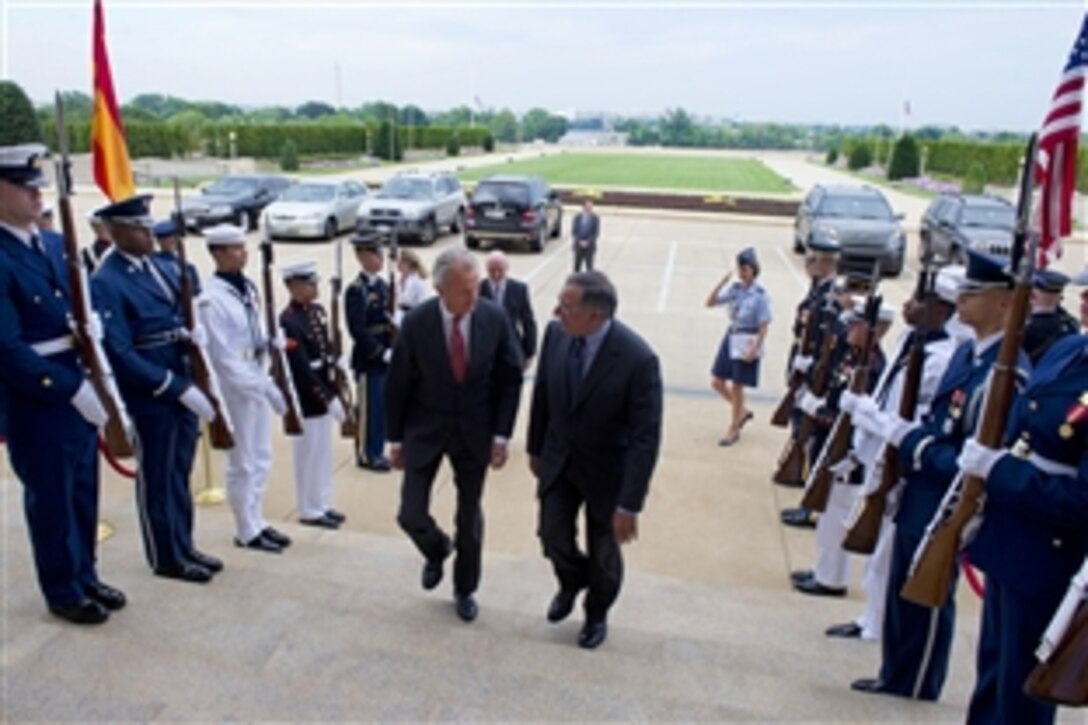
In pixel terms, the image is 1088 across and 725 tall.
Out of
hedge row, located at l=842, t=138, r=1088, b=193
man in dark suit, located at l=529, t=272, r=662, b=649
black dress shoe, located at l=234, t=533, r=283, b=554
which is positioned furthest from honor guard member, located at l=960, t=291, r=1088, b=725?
hedge row, located at l=842, t=138, r=1088, b=193

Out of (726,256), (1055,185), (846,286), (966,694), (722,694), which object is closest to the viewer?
(1055,185)

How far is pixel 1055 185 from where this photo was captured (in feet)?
10.7

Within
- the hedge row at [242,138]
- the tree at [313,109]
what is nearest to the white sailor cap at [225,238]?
the hedge row at [242,138]

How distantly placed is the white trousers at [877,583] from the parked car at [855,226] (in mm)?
13985

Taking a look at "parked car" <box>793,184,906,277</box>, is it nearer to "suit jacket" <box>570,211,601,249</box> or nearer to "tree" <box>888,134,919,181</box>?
"suit jacket" <box>570,211,601,249</box>

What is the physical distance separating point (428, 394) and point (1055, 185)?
280 cm

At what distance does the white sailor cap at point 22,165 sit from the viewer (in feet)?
12.5

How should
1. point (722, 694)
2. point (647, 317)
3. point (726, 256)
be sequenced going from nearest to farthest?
point (722, 694) → point (647, 317) → point (726, 256)

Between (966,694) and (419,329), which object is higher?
(419,329)

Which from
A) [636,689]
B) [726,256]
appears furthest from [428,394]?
[726,256]

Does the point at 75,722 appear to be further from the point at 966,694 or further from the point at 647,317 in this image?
the point at 647,317

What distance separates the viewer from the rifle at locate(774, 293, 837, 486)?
5758mm

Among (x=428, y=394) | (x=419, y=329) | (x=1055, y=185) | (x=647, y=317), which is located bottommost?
(x=647, y=317)

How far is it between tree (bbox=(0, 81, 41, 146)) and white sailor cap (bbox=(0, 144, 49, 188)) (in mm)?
34559
